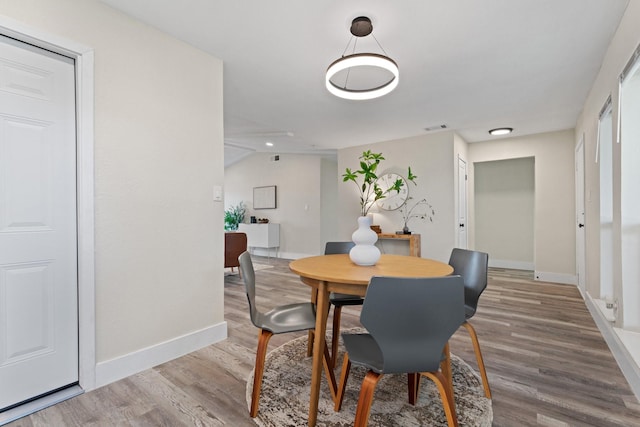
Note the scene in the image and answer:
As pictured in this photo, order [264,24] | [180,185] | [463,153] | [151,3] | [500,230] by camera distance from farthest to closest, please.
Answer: [500,230] → [463,153] → [180,185] → [264,24] → [151,3]

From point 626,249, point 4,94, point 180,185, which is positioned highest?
point 4,94

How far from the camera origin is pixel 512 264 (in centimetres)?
580

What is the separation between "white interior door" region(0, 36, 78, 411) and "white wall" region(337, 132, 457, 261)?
174 inches

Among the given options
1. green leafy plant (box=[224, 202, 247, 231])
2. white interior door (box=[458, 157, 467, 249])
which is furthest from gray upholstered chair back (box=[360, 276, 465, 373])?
green leafy plant (box=[224, 202, 247, 231])

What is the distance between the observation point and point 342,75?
2768 mm

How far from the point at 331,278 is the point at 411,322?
0.46 metres

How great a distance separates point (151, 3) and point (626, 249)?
3.52 metres

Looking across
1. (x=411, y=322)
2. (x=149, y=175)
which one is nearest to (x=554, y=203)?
(x=411, y=322)

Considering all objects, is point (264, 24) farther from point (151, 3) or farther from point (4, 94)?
point (4, 94)

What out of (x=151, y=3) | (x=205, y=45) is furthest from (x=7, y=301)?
(x=205, y=45)

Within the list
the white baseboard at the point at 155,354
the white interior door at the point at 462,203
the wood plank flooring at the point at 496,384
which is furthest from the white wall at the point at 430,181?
the white baseboard at the point at 155,354

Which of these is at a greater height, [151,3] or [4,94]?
[151,3]

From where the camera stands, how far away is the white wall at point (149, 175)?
184 cm

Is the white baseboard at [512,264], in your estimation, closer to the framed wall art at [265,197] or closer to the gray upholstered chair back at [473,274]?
the gray upholstered chair back at [473,274]
